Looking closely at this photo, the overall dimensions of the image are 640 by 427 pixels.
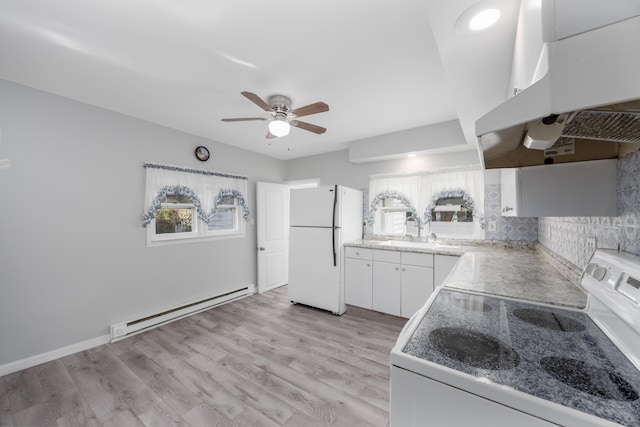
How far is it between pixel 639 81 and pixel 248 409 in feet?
7.36

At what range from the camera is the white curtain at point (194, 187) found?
113 inches

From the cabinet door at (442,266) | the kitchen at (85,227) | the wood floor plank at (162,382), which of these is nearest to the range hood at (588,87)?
the kitchen at (85,227)

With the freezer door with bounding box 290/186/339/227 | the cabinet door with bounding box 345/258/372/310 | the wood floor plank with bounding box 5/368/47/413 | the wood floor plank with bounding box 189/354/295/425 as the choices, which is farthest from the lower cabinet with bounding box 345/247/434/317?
the wood floor plank with bounding box 5/368/47/413

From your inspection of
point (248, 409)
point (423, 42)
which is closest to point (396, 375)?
point (248, 409)

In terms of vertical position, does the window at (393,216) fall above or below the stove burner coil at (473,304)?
above

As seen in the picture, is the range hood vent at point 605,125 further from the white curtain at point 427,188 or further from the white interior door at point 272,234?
the white interior door at point 272,234

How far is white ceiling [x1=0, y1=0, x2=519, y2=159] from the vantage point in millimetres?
1351

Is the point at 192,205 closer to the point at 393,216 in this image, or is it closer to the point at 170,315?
the point at 170,315

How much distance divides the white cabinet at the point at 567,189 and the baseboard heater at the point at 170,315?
11.8 ft

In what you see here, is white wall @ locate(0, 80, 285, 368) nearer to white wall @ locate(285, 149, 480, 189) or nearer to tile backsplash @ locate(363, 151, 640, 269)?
white wall @ locate(285, 149, 480, 189)

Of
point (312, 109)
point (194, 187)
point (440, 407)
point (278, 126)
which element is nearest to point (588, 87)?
point (440, 407)

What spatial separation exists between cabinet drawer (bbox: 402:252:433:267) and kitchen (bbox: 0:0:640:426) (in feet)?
3.28

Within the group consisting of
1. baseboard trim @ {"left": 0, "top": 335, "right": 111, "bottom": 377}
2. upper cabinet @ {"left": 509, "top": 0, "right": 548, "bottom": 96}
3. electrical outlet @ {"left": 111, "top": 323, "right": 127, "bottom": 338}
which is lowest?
baseboard trim @ {"left": 0, "top": 335, "right": 111, "bottom": 377}

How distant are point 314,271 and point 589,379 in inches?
115
